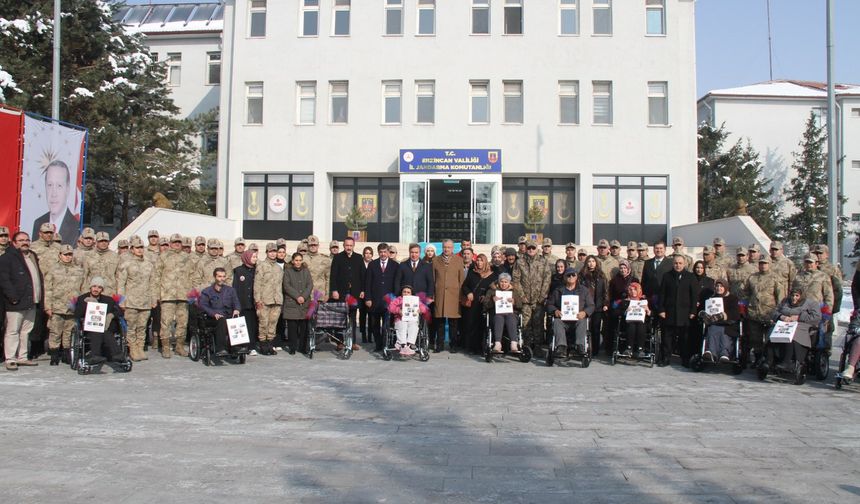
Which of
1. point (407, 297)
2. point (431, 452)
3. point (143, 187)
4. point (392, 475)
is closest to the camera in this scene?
point (392, 475)

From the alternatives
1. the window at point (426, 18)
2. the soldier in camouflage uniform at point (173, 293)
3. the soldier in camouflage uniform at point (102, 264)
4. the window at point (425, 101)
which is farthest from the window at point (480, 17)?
the soldier in camouflage uniform at point (102, 264)

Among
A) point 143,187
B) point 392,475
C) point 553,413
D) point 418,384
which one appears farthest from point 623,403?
point 143,187

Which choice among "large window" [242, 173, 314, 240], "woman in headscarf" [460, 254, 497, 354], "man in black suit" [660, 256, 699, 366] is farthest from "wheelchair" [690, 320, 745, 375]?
"large window" [242, 173, 314, 240]

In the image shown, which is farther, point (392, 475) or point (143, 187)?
point (143, 187)

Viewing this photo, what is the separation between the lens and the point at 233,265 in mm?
12992

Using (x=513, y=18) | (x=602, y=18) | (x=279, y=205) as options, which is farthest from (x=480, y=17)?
(x=279, y=205)

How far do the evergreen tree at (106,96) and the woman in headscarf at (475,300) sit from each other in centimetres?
1500

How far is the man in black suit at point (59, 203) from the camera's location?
14.4 m

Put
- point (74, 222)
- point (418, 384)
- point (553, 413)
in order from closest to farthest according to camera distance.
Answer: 1. point (553, 413)
2. point (418, 384)
3. point (74, 222)

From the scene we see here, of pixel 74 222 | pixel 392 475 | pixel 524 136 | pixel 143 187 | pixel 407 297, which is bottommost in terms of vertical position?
pixel 392 475

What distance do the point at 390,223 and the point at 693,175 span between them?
37.6 feet

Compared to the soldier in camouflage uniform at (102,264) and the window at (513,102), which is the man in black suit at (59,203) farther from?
the window at (513,102)

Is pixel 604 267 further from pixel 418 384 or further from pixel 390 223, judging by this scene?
pixel 390 223

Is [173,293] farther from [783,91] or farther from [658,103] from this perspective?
[783,91]
